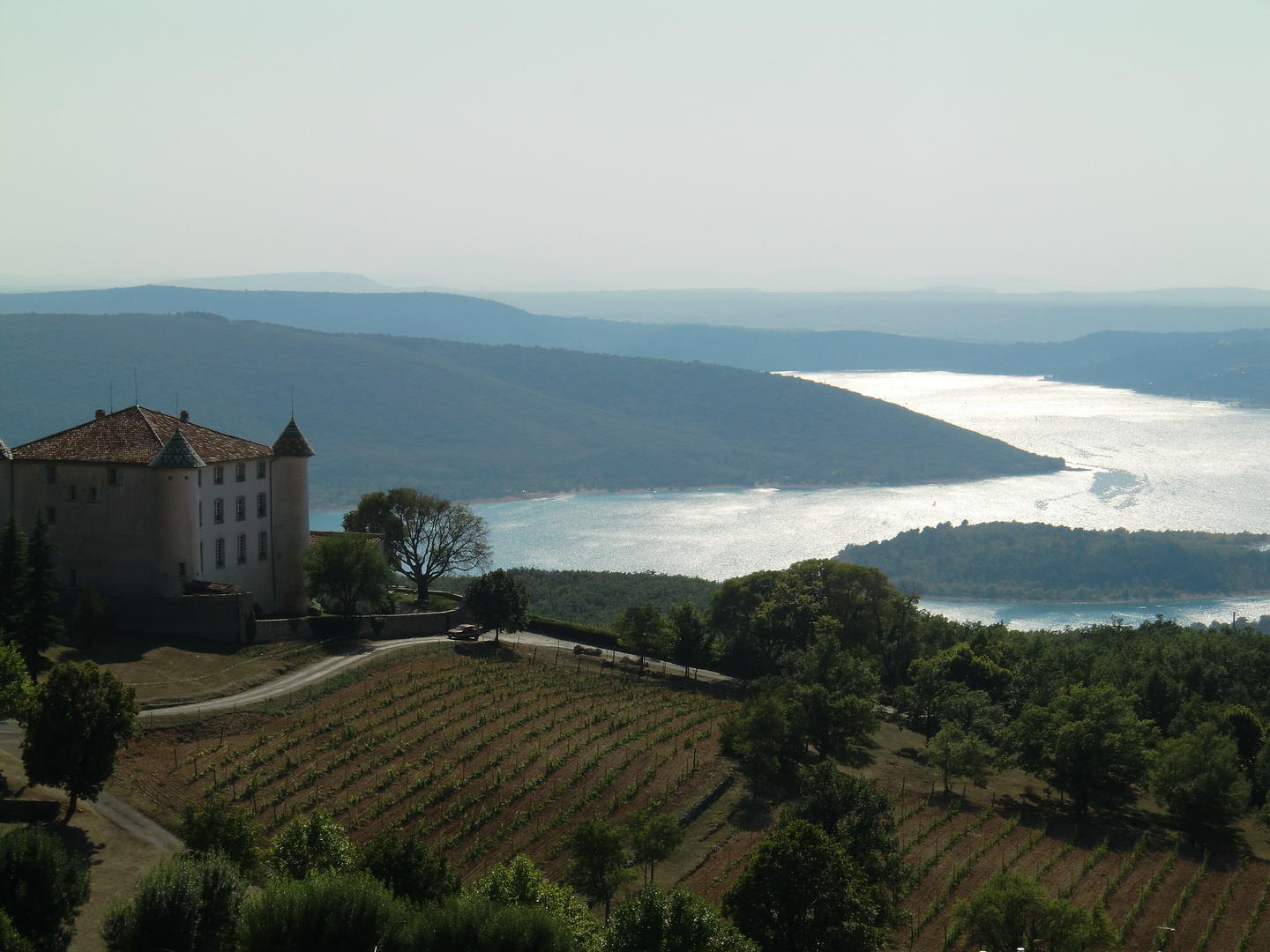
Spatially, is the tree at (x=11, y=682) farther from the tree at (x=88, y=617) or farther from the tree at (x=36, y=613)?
the tree at (x=88, y=617)

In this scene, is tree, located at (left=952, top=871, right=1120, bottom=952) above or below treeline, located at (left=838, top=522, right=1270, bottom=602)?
above

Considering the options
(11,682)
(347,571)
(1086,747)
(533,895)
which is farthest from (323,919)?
(347,571)

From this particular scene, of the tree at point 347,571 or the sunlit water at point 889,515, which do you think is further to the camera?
the sunlit water at point 889,515

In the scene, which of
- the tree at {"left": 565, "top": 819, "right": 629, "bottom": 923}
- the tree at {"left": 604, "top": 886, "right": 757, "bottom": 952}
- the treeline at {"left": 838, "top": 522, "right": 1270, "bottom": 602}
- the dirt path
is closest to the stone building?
the dirt path

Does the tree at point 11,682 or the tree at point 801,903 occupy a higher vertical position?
the tree at point 11,682

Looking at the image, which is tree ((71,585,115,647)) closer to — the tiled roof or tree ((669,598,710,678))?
the tiled roof

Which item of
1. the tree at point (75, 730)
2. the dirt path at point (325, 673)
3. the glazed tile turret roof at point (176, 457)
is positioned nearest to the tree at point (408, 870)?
the tree at point (75, 730)

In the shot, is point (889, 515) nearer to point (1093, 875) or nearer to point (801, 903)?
point (1093, 875)
